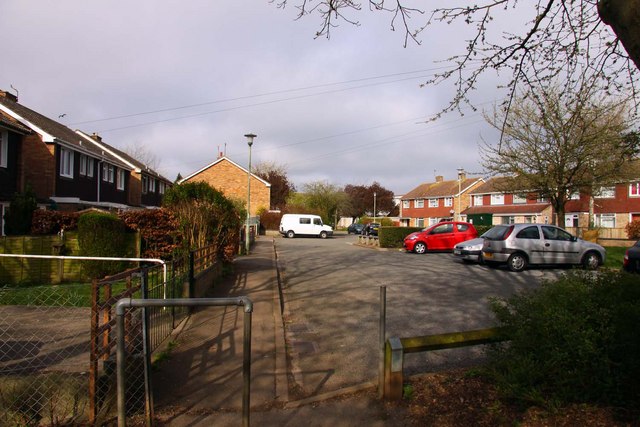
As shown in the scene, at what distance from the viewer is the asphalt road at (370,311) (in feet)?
17.7

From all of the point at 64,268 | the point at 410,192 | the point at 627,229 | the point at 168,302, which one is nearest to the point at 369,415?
the point at 168,302

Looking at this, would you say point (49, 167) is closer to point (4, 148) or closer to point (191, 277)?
point (4, 148)

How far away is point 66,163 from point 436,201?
164 ft

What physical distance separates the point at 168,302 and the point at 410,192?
2761 inches

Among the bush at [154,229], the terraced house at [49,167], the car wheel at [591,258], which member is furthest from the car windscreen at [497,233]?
the terraced house at [49,167]

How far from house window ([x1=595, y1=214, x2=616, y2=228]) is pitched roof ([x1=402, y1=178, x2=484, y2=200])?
17878 mm

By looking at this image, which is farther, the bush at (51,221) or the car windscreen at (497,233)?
the car windscreen at (497,233)

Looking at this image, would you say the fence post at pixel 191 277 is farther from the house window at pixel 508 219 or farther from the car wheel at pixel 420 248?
the house window at pixel 508 219

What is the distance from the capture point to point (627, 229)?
32562 millimetres

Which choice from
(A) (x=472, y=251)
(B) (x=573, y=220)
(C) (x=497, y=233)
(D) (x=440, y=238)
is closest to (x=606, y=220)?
(B) (x=573, y=220)

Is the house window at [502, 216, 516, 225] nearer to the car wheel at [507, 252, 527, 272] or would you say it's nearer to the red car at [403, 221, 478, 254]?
the red car at [403, 221, 478, 254]

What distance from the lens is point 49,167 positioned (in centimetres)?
2138

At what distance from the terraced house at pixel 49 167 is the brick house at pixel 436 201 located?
137 ft

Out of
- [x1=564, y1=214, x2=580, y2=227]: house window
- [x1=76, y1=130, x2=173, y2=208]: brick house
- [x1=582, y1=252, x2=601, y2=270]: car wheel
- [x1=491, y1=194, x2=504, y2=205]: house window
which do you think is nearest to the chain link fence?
[x1=582, y1=252, x2=601, y2=270]: car wheel
